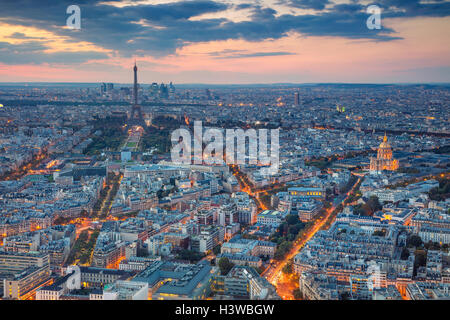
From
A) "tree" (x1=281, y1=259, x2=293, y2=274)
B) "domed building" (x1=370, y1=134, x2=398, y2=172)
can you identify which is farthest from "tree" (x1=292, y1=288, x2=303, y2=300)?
"domed building" (x1=370, y1=134, x2=398, y2=172)

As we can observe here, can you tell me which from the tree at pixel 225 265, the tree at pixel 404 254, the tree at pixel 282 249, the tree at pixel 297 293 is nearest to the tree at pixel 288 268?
the tree at pixel 282 249

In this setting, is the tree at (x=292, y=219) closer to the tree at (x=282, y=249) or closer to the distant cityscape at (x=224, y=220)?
the distant cityscape at (x=224, y=220)

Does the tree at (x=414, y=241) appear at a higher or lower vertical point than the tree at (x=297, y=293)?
higher

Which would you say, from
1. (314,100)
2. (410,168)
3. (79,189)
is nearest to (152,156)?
(79,189)

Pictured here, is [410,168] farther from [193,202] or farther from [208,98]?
[208,98]

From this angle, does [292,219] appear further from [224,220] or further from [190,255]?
[190,255]
